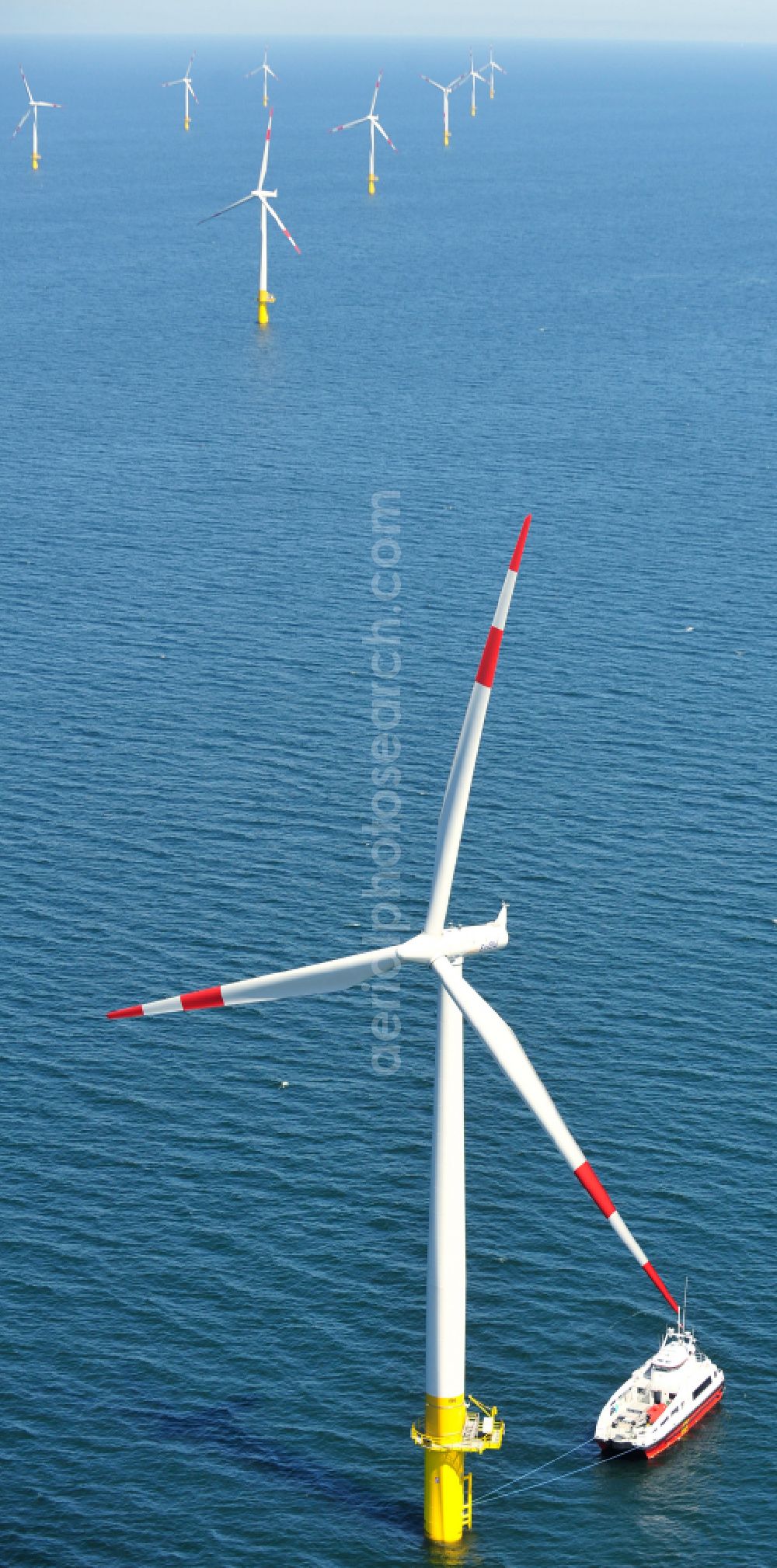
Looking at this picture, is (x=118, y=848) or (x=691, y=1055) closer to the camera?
(x=691, y=1055)

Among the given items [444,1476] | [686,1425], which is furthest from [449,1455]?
[686,1425]

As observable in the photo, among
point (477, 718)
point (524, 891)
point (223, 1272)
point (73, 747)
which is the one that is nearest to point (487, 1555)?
point (223, 1272)

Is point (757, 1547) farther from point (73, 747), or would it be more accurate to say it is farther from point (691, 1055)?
point (73, 747)

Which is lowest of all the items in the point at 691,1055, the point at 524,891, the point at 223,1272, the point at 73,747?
the point at 223,1272

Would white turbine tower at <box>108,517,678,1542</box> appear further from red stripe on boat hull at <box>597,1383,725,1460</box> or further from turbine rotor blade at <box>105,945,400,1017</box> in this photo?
red stripe on boat hull at <box>597,1383,725,1460</box>

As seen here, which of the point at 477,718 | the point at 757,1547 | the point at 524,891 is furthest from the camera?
the point at 524,891

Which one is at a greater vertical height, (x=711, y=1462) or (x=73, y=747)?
(x=73, y=747)

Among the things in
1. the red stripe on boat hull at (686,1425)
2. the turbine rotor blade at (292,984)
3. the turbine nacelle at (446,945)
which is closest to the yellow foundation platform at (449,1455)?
the red stripe on boat hull at (686,1425)

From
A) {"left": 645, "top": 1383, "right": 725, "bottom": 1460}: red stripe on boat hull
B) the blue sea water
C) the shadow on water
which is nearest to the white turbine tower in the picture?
the shadow on water
